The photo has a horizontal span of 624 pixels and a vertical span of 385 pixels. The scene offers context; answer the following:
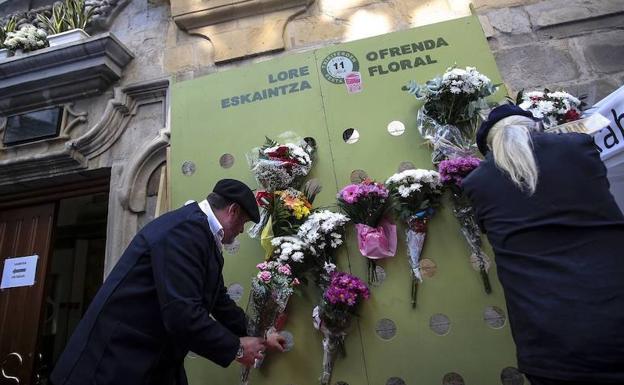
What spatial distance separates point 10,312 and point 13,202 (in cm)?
105

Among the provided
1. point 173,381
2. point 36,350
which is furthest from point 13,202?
point 173,381

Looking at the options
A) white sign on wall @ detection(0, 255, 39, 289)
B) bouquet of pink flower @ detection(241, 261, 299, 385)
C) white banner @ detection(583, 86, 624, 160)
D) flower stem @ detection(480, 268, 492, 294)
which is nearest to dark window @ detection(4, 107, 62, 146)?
white sign on wall @ detection(0, 255, 39, 289)

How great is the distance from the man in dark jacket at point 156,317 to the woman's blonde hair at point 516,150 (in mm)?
1181

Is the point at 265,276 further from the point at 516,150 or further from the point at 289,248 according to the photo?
the point at 516,150

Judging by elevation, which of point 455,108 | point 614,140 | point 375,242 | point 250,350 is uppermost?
point 455,108

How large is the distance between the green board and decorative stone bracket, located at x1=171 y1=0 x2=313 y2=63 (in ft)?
1.78

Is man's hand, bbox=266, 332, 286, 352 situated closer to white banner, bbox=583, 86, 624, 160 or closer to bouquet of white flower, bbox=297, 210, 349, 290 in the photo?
bouquet of white flower, bbox=297, 210, 349, 290

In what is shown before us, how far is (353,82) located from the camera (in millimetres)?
2832

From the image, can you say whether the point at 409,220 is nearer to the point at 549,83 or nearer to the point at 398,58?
the point at 398,58

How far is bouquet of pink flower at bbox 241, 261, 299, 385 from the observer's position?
88.7 inches

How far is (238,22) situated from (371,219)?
2.30 meters

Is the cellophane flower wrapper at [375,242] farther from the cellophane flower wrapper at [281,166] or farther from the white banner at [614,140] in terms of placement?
the white banner at [614,140]

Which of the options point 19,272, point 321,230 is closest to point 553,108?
point 321,230

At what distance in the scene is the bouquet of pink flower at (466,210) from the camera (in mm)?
2262
